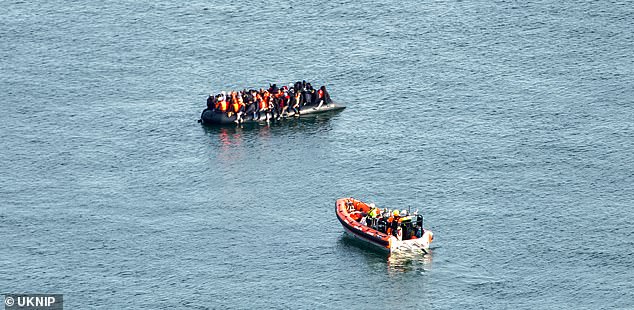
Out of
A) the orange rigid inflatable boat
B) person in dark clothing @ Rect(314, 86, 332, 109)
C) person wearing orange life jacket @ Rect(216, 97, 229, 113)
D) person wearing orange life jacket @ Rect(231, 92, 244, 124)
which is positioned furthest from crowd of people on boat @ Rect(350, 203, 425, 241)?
person in dark clothing @ Rect(314, 86, 332, 109)

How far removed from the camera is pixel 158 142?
531 ft

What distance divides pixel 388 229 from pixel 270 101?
32.2m

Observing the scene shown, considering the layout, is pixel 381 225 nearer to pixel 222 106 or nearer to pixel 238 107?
pixel 238 107

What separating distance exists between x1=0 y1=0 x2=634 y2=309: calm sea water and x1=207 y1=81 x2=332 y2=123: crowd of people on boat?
165 centimetres

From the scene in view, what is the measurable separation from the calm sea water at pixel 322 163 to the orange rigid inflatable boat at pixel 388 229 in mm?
1240

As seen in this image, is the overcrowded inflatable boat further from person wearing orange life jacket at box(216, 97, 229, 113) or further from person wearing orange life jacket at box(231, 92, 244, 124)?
person wearing orange life jacket at box(216, 97, 229, 113)

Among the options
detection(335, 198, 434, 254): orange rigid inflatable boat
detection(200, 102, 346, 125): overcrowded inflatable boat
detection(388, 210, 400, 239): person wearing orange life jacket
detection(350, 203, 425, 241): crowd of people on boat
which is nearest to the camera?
detection(335, 198, 434, 254): orange rigid inflatable boat

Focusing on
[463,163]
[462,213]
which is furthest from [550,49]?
[462,213]

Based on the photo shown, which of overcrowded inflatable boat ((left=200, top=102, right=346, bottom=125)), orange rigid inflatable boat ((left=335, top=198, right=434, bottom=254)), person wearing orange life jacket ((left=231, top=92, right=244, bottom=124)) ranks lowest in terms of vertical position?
orange rigid inflatable boat ((left=335, top=198, right=434, bottom=254))

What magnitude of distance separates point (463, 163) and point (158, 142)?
93.3ft

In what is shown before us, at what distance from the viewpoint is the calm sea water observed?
133m

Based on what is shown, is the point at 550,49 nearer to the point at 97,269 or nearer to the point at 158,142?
the point at 158,142

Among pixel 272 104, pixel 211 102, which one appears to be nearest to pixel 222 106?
pixel 211 102

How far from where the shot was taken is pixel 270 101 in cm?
16575
